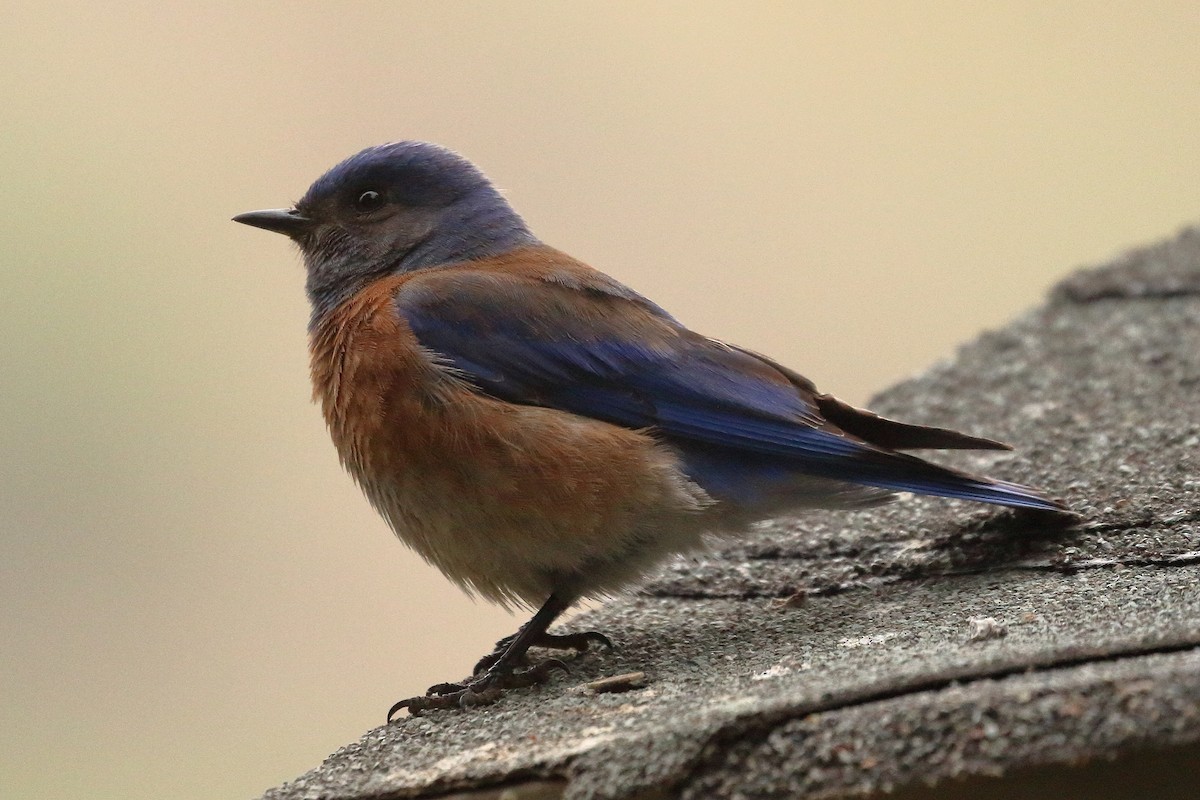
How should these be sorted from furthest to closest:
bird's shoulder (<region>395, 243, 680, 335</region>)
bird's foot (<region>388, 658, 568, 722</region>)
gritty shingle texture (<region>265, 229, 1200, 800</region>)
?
bird's shoulder (<region>395, 243, 680, 335</region>), bird's foot (<region>388, 658, 568, 722</region>), gritty shingle texture (<region>265, 229, 1200, 800</region>)

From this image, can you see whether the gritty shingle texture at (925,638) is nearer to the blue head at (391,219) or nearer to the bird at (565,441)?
the bird at (565,441)

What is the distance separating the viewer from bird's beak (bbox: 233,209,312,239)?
439cm

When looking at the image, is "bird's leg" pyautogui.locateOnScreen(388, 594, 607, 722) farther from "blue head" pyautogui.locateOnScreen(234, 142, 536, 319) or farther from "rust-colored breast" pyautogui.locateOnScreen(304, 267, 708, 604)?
"blue head" pyautogui.locateOnScreen(234, 142, 536, 319)

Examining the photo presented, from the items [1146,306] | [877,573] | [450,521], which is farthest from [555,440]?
[1146,306]

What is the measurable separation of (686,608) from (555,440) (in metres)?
0.52

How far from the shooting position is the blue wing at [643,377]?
3318 millimetres

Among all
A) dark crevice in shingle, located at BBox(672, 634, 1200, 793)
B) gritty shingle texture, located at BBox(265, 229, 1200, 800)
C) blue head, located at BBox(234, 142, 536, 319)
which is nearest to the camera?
gritty shingle texture, located at BBox(265, 229, 1200, 800)

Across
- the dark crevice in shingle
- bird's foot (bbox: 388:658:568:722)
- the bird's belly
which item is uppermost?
the bird's belly

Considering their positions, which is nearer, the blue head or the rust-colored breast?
the rust-colored breast

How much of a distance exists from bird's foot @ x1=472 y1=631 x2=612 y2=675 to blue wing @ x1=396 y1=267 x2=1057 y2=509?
19.3 inches

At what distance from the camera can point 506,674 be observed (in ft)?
10.0

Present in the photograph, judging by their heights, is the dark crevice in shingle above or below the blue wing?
below

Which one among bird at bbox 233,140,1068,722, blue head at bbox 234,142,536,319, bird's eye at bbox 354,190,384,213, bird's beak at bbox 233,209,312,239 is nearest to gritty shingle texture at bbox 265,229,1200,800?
bird at bbox 233,140,1068,722

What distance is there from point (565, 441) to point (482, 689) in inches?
23.5
